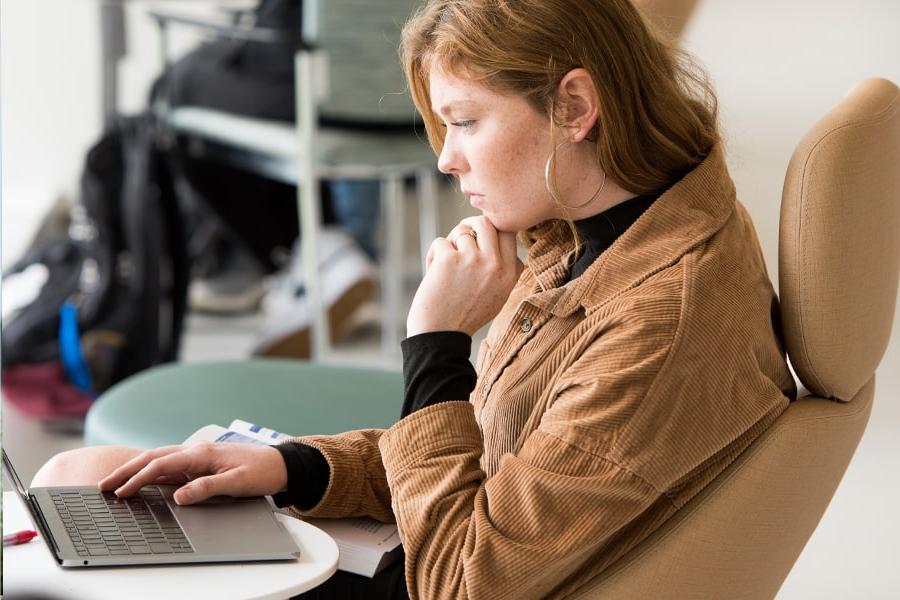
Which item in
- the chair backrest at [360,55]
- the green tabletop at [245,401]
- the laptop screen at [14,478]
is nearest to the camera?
the laptop screen at [14,478]

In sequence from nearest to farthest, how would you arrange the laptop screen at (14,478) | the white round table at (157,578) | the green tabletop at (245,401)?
the white round table at (157,578)
the laptop screen at (14,478)
the green tabletop at (245,401)

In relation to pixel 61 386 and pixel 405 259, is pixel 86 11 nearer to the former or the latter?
pixel 405 259

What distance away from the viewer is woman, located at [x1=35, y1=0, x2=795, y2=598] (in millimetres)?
997

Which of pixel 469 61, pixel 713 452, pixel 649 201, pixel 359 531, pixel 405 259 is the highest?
pixel 469 61

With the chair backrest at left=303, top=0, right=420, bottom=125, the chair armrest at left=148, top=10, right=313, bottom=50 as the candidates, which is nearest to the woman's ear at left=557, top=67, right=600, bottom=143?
the chair backrest at left=303, top=0, right=420, bottom=125

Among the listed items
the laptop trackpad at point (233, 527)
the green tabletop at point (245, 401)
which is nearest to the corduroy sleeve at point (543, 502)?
the laptop trackpad at point (233, 527)

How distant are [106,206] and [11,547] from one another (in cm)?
201

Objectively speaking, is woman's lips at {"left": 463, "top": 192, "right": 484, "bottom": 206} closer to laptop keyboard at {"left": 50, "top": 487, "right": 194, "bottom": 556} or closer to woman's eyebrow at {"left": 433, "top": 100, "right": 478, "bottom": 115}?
woman's eyebrow at {"left": 433, "top": 100, "right": 478, "bottom": 115}

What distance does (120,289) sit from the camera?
285 centimetres

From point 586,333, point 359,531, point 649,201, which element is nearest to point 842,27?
point 649,201

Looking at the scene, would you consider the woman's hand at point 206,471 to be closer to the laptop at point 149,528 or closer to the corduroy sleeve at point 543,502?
the laptop at point 149,528

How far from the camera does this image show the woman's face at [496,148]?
1134mm

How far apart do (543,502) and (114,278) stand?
2.05 metres

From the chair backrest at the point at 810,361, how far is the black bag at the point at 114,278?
1963 millimetres
